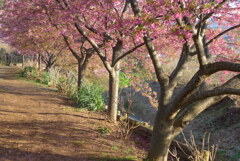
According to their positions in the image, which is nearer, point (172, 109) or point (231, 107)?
point (172, 109)

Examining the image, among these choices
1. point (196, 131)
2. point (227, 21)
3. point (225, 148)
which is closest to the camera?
point (227, 21)

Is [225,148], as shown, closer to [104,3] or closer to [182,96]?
[182,96]

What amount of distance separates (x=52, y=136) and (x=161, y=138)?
8.69 feet

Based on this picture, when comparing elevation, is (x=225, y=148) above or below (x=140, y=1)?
below

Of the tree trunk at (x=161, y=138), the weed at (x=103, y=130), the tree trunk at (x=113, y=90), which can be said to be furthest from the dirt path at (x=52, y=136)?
the tree trunk at (x=161, y=138)

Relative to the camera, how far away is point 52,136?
541 centimetres

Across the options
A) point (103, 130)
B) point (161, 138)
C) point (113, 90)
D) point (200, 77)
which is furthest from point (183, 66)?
point (113, 90)

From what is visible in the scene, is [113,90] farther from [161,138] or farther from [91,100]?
[161,138]

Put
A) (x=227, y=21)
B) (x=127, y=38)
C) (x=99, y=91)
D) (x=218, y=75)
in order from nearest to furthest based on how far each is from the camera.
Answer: (x=227, y=21)
(x=127, y=38)
(x=99, y=91)
(x=218, y=75)

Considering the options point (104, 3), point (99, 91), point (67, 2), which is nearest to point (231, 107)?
point (99, 91)

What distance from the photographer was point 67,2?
6.97 metres

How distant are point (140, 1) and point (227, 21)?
9.11 ft

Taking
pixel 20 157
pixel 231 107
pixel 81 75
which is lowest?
pixel 20 157

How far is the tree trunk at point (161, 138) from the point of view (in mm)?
4219
